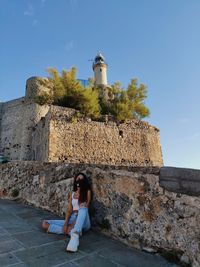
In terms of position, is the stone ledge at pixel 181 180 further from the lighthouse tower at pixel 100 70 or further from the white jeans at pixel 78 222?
the lighthouse tower at pixel 100 70

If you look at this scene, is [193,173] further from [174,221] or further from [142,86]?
[142,86]

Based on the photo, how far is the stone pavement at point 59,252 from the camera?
66.7 inches

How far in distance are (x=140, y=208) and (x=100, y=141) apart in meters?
10.1

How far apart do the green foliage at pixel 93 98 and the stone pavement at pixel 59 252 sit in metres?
10.5

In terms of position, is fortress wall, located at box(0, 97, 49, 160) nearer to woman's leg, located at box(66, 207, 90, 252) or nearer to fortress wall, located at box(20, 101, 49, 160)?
fortress wall, located at box(20, 101, 49, 160)

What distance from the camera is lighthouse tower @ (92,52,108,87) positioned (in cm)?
2247

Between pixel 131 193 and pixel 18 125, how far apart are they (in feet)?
50.8

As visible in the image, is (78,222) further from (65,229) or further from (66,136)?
(66,136)

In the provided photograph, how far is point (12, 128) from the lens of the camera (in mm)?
16328

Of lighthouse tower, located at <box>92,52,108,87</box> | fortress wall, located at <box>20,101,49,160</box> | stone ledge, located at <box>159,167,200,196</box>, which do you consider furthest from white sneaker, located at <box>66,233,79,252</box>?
lighthouse tower, located at <box>92,52,108,87</box>

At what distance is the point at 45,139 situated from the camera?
1078 cm

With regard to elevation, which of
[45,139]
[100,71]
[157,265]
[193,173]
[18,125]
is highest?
[100,71]

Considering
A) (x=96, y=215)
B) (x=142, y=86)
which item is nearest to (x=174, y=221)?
(x=96, y=215)

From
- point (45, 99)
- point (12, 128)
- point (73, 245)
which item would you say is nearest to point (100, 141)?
point (45, 99)
